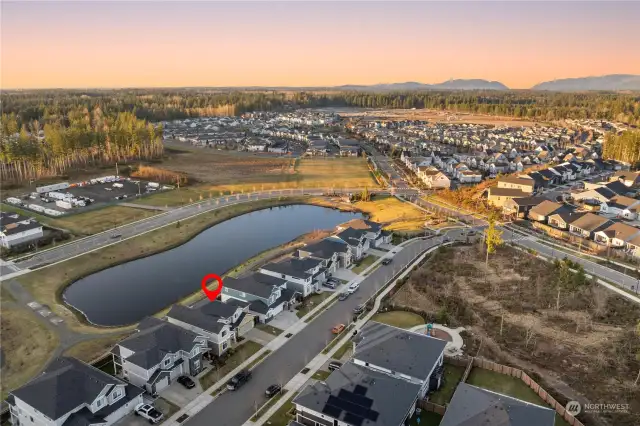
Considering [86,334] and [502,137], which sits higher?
[502,137]

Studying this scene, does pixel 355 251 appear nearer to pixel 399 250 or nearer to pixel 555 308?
pixel 399 250

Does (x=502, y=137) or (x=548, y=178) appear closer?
(x=548, y=178)

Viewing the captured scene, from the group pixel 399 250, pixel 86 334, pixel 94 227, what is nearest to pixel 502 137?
pixel 399 250

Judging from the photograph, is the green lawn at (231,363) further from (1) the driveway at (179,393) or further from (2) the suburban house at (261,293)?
(2) the suburban house at (261,293)

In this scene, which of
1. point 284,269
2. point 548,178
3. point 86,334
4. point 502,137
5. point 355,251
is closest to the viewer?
point 86,334

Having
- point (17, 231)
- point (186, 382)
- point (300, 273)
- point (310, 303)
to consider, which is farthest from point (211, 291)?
point (17, 231)

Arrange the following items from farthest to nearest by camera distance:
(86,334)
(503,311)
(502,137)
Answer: (502,137) → (503,311) → (86,334)
